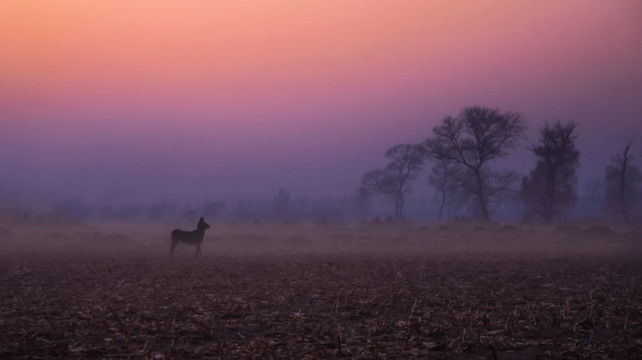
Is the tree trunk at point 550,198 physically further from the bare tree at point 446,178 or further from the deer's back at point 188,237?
the deer's back at point 188,237

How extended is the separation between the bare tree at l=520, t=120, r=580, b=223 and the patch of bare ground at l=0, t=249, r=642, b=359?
41.9 m

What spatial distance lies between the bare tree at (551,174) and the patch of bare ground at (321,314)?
4188cm

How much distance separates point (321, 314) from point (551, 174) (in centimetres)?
5393

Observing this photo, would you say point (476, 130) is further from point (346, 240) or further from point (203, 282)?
point (203, 282)

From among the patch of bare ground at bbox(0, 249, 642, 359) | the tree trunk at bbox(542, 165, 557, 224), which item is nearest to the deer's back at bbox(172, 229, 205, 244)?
the patch of bare ground at bbox(0, 249, 642, 359)

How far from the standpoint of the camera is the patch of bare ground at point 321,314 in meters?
6.66

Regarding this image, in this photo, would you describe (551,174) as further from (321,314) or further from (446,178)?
(321,314)

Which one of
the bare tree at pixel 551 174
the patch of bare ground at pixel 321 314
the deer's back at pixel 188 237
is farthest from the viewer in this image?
the bare tree at pixel 551 174

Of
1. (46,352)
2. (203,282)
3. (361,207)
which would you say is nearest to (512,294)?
(203,282)

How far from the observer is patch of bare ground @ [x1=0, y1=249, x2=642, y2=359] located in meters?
6.66

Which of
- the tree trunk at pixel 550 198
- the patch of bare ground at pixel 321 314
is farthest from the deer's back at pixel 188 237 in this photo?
the tree trunk at pixel 550 198

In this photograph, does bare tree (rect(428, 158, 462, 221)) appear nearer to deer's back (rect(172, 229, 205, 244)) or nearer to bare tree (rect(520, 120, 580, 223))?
bare tree (rect(520, 120, 580, 223))

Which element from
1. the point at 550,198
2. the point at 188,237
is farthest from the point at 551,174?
the point at 188,237

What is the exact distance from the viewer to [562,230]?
41.7 meters
